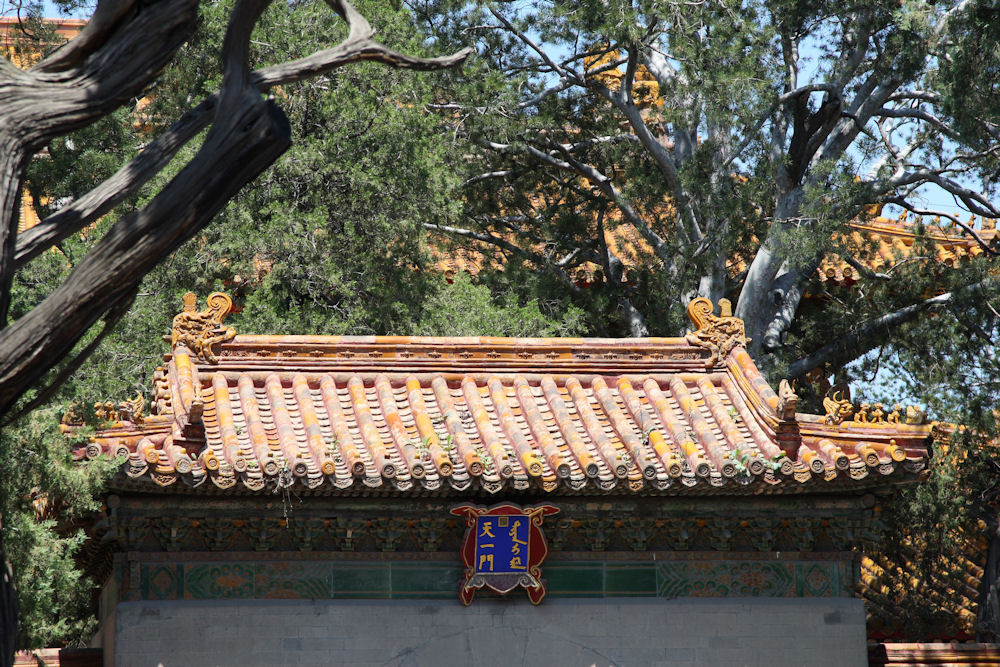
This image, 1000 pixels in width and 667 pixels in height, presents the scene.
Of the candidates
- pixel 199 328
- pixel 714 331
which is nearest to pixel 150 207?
pixel 199 328

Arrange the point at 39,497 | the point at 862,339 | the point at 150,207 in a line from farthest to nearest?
the point at 862,339, the point at 39,497, the point at 150,207

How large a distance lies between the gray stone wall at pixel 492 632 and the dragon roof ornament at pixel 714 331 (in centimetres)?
189

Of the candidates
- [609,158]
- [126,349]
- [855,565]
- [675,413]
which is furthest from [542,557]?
[609,158]

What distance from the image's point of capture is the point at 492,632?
873 cm

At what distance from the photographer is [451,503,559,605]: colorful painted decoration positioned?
855cm

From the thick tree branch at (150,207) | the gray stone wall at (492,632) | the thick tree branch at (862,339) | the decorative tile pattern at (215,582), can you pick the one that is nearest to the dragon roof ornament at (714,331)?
the gray stone wall at (492,632)

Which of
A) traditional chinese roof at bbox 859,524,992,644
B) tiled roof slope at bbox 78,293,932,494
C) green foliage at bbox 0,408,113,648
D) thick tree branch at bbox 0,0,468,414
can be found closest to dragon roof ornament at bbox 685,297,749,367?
tiled roof slope at bbox 78,293,932,494

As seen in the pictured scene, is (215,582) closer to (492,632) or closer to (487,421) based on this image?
(492,632)

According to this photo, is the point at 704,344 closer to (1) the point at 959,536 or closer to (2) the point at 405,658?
(2) the point at 405,658

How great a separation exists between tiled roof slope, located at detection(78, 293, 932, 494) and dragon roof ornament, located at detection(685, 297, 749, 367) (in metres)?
0.01

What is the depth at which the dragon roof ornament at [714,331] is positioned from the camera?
989 cm

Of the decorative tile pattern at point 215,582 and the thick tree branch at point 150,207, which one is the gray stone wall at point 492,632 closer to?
the decorative tile pattern at point 215,582

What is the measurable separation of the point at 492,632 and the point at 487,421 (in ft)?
4.52

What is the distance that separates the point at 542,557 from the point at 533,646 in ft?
1.93
